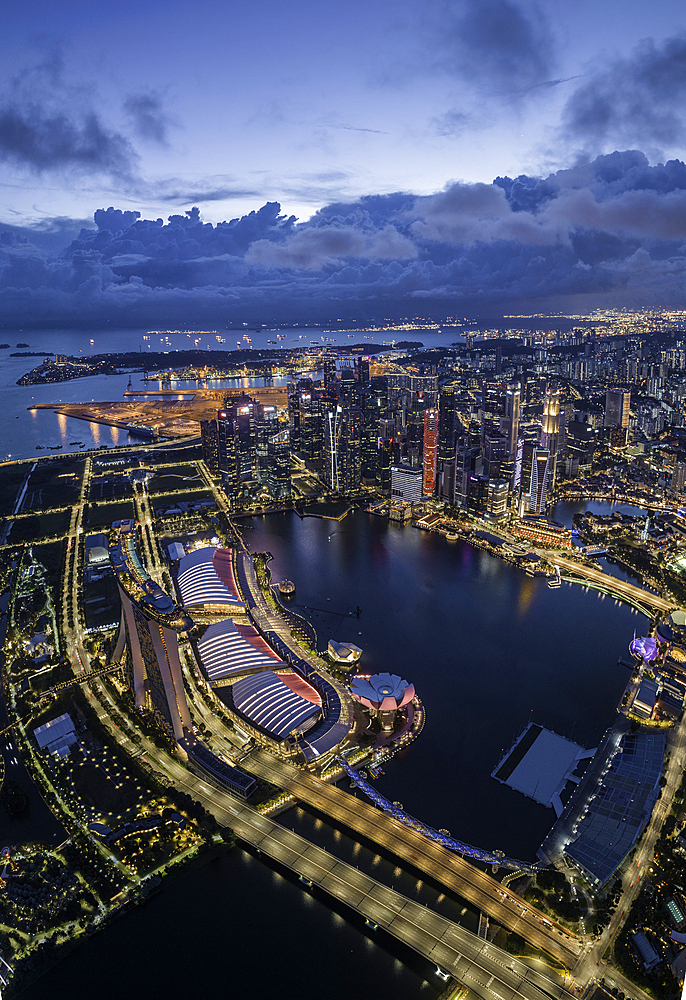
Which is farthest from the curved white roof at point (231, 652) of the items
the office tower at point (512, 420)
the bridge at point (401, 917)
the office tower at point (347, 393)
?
the office tower at point (512, 420)

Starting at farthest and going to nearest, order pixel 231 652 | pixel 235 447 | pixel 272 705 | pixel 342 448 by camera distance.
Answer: pixel 235 447, pixel 342 448, pixel 231 652, pixel 272 705

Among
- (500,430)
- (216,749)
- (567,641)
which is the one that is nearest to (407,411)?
(500,430)

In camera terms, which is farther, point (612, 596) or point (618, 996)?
point (612, 596)

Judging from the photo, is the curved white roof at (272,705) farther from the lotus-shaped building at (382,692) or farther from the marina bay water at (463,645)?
the marina bay water at (463,645)

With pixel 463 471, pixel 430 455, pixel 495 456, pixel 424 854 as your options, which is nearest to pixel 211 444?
pixel 430 455

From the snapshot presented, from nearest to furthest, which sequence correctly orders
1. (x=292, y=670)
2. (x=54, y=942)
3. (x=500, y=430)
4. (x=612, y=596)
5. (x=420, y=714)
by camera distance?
(x=54, y=942) → (x=420, y=714) → (x=292, y=670) → (x=612, y=596) → (x=500, y=430)

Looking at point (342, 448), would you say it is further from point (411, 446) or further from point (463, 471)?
point (463, 471)

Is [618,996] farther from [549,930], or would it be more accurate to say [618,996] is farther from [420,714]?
[420,714]
